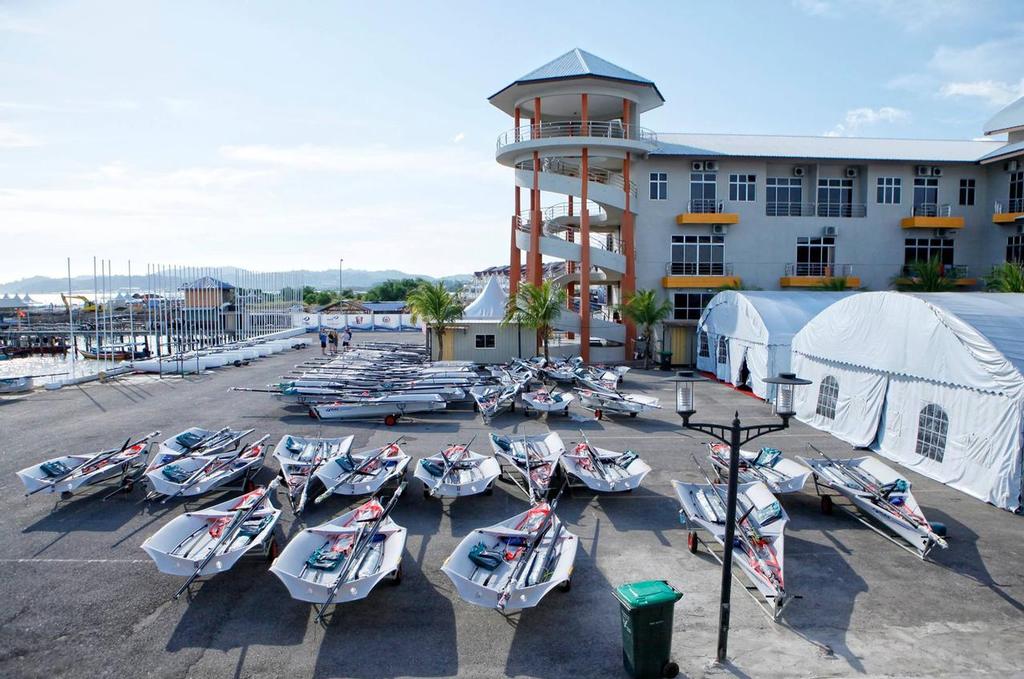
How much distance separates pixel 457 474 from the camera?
14.4 meters

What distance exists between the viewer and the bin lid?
25.7 feet

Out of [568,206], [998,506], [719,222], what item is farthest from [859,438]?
[568,206]

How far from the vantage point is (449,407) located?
24.5m

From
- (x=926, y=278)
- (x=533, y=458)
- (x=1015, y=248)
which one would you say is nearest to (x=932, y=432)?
(x=533, y=458)

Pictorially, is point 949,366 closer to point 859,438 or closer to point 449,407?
point 859,438

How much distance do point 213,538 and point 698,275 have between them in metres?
33.8

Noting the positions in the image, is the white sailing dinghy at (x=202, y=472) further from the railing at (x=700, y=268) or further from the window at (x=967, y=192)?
the window at (x=967, y=192)

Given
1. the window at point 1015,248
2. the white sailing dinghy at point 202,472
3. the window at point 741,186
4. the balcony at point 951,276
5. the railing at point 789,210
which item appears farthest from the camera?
the railing at point 789,210

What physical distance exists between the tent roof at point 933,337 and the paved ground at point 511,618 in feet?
9.85

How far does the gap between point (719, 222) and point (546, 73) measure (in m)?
13.7

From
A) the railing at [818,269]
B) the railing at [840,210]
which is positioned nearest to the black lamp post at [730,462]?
the railing at [818,269]

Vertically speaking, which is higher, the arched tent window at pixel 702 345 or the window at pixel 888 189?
the window at pixel 888 189

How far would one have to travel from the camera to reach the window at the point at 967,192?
4075 centimetres

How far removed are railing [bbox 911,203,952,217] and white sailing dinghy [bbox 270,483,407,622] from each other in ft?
138
